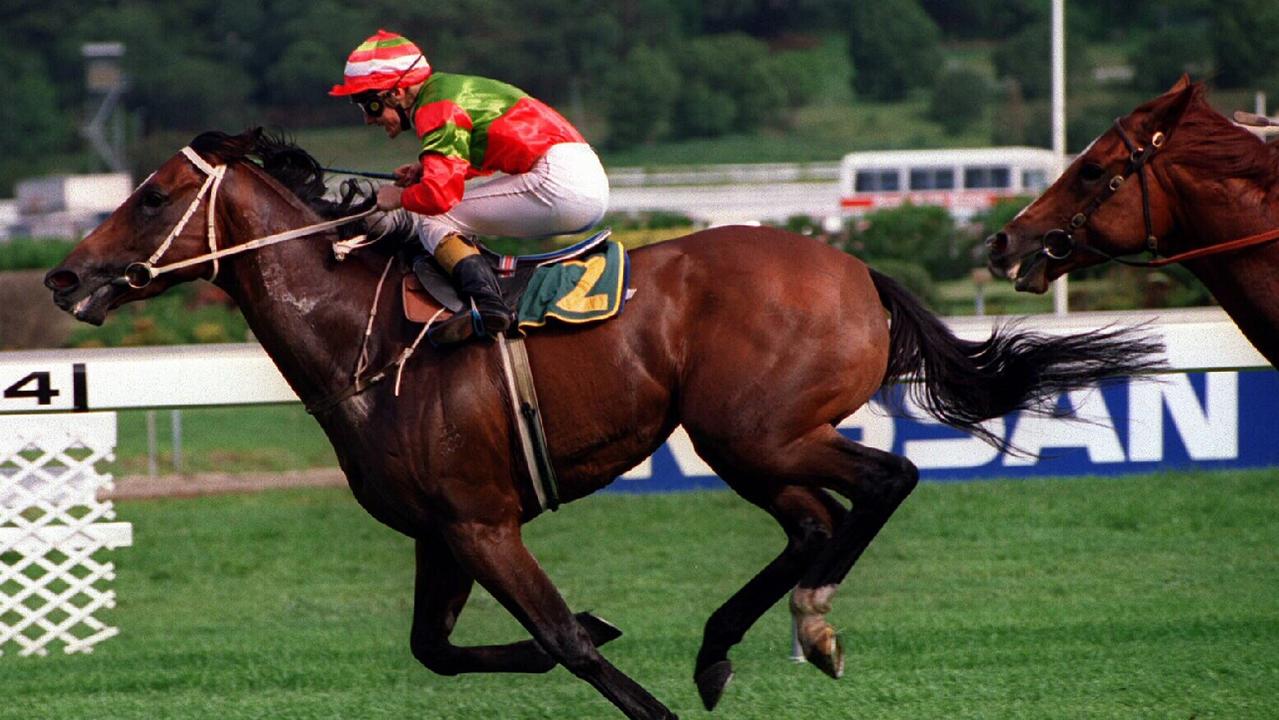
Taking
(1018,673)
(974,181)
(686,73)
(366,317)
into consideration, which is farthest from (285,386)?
(686,73)

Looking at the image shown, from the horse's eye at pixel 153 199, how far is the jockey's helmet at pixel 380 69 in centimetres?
52

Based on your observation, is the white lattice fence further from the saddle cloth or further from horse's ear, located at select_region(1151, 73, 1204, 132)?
horse's ear, located at select_region(1151, 73, 1204, 132)

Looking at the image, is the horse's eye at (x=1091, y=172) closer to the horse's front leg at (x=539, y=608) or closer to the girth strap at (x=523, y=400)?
the girth strap at (x=523, y=400)

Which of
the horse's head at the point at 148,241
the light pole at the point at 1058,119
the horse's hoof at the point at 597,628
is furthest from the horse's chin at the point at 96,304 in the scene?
the light pole at the point at 1058,119

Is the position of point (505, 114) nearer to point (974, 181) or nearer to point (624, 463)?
point (624, 463)

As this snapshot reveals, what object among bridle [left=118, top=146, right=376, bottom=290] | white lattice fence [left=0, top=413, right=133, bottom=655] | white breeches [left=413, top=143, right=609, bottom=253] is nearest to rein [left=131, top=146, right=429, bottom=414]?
bridle [left=118, top=146, right=376, bottom=290]

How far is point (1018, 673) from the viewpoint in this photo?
5.64 meters

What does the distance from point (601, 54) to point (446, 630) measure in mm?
34116

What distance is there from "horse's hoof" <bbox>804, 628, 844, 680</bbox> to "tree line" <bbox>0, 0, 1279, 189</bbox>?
31008mm

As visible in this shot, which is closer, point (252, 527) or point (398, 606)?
point (398, 606)

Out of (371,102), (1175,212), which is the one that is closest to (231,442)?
(371,102)

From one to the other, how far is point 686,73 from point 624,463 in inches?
1312

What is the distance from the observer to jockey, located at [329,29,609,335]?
4.40m

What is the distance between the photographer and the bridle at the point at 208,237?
4.48 metres
